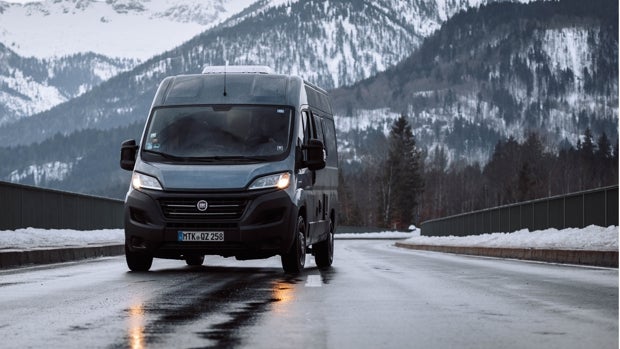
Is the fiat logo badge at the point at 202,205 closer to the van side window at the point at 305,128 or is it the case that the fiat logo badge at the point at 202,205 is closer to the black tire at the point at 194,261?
the van side window at the point at 305,128

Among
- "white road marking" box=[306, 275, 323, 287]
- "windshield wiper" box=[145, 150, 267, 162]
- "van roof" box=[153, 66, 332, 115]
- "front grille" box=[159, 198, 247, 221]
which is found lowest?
"white road marking" box=[306, 275, 323, 287]

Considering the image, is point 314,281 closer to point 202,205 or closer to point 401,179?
point 202,205

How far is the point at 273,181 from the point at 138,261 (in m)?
2.50

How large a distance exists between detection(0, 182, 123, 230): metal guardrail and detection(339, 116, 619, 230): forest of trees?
91.3m

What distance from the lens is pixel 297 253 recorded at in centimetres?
1414

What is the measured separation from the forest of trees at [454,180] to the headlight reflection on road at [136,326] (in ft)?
373

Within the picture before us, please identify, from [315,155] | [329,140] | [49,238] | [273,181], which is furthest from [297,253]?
[49,238]

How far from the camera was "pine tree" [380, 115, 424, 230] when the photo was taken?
401ft

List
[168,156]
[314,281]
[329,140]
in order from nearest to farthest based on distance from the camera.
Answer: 1. [314,281]
2. [168,156]
3. [329,140]

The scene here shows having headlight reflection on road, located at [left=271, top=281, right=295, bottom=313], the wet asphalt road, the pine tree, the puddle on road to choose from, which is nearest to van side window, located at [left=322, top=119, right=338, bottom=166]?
the wet asphalt road

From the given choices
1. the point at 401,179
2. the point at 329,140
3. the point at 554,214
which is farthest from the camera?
the point at 401,179

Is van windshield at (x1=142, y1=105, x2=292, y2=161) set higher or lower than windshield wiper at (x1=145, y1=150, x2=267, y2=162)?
higher

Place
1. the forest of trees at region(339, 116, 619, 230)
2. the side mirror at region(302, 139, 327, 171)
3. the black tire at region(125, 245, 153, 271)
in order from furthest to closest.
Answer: the forest of trees at region(339, 116, 619, 230), the black tire at region(125, 245, 153, 271), the side mirror at region(302, 139, 327, 171)

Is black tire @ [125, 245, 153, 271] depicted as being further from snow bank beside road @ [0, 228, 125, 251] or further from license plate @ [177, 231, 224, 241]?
snow bank beside road @ [0, 228, 125, 251]
